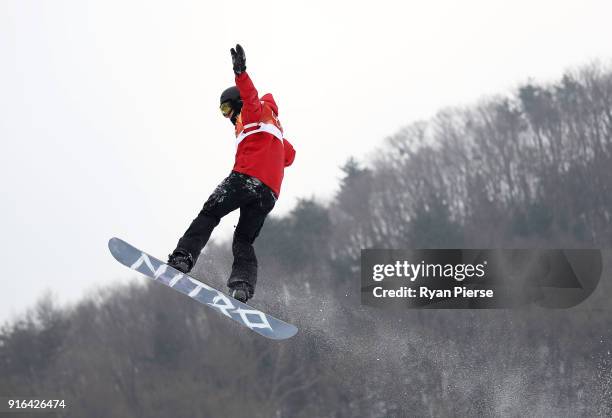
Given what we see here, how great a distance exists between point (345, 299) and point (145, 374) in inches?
445

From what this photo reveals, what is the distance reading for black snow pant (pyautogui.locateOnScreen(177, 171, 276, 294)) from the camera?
7.63 m

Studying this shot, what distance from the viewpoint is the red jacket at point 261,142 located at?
7539 millimetres

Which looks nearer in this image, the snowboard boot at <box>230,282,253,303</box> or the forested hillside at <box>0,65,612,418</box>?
the snowboard boot at <box>230,282,253,303</box>

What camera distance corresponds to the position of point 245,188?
764cm

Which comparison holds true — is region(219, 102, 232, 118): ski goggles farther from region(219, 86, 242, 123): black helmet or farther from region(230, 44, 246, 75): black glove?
region(230, 44, 246, 75): black glove

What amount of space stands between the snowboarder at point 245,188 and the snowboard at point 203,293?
16 centimetres

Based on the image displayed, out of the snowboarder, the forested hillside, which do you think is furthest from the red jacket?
the forested hillside

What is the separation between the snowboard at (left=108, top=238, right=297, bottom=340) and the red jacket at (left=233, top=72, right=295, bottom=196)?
3.25ft

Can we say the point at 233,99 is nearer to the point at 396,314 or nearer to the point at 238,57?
the point at 238,57

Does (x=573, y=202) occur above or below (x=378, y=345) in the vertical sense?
above

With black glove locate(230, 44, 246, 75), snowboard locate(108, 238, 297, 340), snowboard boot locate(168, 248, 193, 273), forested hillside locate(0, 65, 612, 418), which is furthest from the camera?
forested hillside locate(0, 65, 612, 418)

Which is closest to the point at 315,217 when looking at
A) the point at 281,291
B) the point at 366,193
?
the point at 366,193

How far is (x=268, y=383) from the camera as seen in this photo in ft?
101

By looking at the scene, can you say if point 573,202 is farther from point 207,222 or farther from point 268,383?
point 207,222
